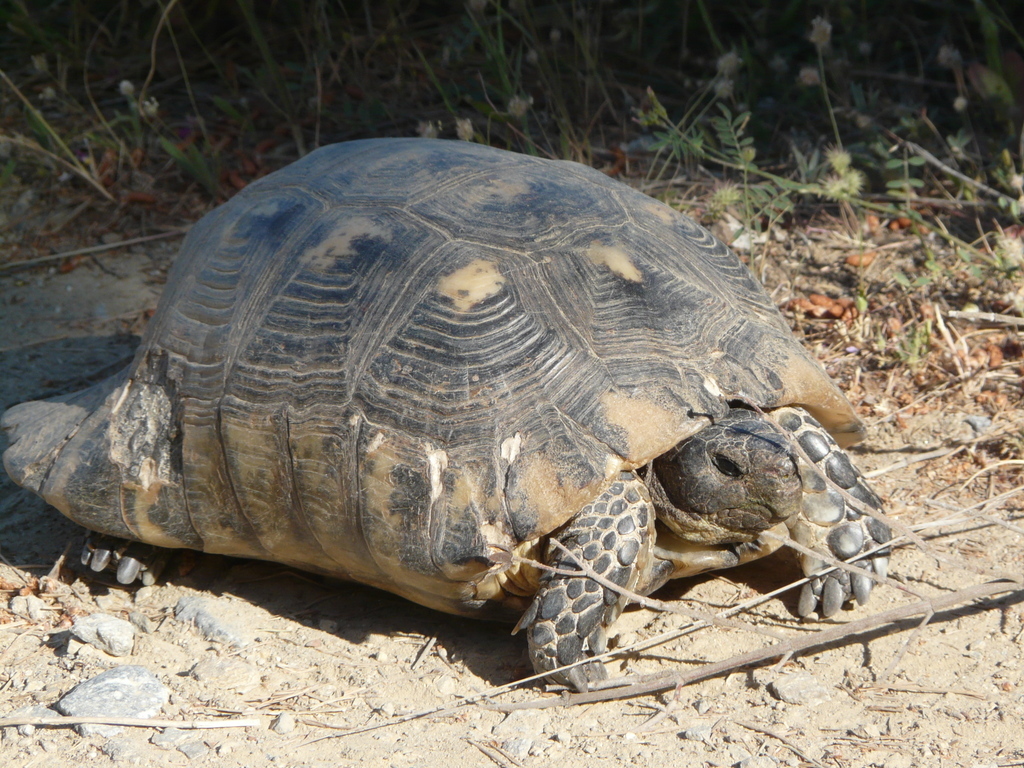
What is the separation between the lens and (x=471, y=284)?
2703 millimetres

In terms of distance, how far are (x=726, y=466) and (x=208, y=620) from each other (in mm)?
1582

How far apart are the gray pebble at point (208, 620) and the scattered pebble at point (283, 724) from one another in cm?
40

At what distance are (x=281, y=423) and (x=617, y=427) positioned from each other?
0.95 m

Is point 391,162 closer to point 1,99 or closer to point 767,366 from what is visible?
point 767,366

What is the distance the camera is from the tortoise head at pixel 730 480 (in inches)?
102

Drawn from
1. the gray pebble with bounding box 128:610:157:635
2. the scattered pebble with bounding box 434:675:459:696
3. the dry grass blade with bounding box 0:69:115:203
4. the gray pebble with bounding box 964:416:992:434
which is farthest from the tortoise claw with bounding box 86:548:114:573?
the gray pebble with bounding box 964:416:992:434

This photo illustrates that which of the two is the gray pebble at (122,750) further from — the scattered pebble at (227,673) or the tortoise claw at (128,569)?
the tortoise claw at (128,569)

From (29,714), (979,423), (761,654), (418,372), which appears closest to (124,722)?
(29,714)

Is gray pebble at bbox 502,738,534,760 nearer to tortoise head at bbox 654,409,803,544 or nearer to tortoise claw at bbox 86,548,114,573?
tortoise head at bbox 654,409,803,544

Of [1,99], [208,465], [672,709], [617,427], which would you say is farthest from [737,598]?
[1,99]

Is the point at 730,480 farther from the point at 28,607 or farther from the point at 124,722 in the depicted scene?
the point at 28,607

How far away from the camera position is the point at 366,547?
2.70 m

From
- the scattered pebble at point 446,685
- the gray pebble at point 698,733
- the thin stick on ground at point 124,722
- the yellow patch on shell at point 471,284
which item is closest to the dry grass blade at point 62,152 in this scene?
the yellow patch on shell at point 471,284

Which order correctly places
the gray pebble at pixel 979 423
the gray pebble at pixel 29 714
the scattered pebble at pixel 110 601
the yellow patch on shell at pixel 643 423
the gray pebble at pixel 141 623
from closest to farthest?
the gray pebble at pixel 29 714, the yellow patch on shell at pixel 643 423, the gray pebble at pixel 141 623, the scattered pebble at pixel 110 601, the gray pebble at pixel 979 423
